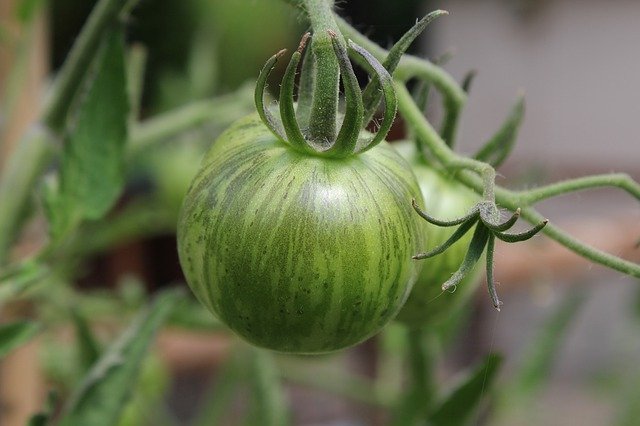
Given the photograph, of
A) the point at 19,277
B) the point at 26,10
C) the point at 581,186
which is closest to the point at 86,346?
the point at 19,277

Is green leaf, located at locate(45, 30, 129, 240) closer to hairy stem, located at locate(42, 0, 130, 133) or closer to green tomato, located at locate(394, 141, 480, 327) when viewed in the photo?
hairy stem, located at locate(42, 0, 130, 133)

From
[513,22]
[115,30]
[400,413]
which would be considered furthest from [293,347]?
[513,22]

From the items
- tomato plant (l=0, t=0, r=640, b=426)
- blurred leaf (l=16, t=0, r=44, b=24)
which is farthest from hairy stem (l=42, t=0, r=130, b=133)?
blurred leaf (l=16, t=0, r=44, b=24)

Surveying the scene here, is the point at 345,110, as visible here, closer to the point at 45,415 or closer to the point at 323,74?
the point at 323,74

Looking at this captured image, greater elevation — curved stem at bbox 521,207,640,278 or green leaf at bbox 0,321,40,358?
curved stem at bbox 521,207,640,278

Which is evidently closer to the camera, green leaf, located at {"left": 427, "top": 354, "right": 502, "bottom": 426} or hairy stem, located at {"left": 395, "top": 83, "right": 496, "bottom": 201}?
hairy stem, located at {"left": 395, "top": 83, "right": 496, "bottom": 201}

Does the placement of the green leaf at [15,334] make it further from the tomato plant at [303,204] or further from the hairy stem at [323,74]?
the hairy stem at [323,74]
